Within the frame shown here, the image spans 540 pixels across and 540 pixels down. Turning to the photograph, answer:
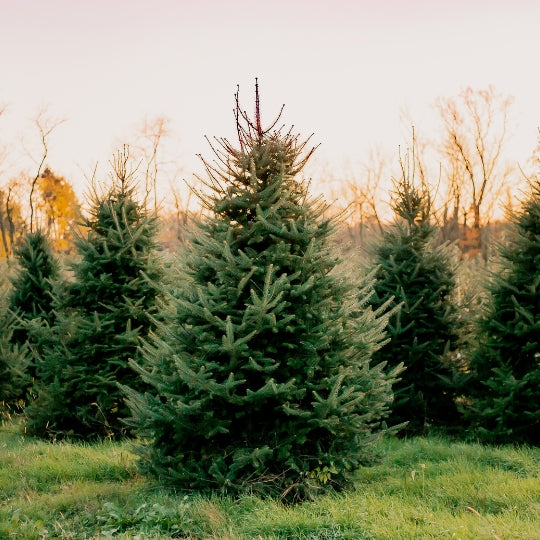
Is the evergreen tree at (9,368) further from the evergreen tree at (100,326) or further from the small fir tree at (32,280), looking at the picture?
the evergreen tree at (100,326)

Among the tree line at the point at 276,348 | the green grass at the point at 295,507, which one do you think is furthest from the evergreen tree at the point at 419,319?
the green grass at the point at 295,507

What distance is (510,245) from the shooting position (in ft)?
30.7

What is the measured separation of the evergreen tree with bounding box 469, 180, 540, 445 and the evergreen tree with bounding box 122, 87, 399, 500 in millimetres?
2962

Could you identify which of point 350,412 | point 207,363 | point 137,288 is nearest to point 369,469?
point 350,412

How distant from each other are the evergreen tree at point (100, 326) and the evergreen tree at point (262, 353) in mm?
2849

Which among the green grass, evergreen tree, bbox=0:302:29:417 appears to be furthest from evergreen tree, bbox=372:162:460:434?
evergreen tree, bbox=0:302:29:417

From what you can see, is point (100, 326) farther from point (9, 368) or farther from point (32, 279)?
point (32, 279)

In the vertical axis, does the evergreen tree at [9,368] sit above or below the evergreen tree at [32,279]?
below

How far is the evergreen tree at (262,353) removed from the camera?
19.7ft

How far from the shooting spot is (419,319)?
10.3 meters

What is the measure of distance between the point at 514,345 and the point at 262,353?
4654mm

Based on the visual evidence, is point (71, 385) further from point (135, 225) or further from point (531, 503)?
point (531, 503)

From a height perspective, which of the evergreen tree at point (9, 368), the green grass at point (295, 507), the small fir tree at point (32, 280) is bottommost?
the green grass at point (295, 507)

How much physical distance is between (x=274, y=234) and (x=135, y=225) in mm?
4263
